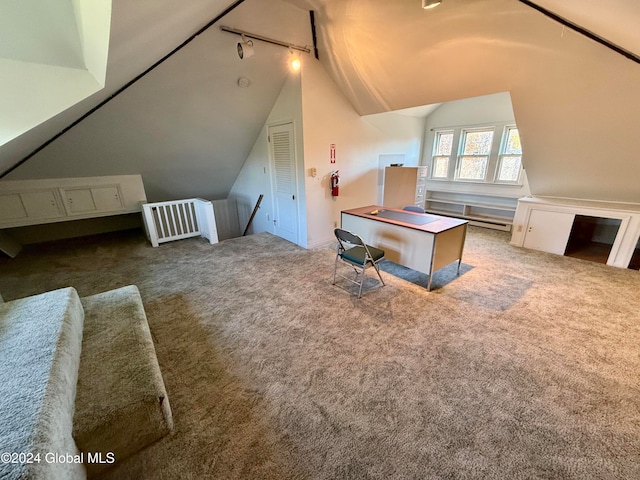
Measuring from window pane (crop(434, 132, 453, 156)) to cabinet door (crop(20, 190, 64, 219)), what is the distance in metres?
7.48

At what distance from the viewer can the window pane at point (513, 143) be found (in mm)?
5078

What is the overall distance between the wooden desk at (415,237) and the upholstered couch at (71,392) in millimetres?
2661

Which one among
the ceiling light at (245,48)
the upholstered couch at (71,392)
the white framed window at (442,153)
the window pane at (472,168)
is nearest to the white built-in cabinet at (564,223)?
the window pane at (472,168)

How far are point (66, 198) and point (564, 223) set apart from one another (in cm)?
776

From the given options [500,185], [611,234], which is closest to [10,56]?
[500,185]

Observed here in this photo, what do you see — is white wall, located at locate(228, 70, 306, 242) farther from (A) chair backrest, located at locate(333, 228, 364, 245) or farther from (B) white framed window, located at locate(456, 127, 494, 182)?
(B) white framed window, located at locate(456, 127, 494, 182)

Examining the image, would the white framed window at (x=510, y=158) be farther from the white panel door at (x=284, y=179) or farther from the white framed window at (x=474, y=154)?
the white panel door at (x=284, y=179)

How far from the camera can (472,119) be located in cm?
548

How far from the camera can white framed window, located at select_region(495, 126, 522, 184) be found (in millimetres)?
5098

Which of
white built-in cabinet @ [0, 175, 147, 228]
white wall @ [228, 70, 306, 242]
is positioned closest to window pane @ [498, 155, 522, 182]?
white wall @ [228, 70, 306, 242]

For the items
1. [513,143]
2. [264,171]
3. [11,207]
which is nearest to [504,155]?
[513,143]

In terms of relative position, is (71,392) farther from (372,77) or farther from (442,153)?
(442,153)

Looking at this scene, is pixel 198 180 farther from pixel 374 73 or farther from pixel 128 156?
pixel 374 73

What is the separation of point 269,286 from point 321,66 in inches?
132
